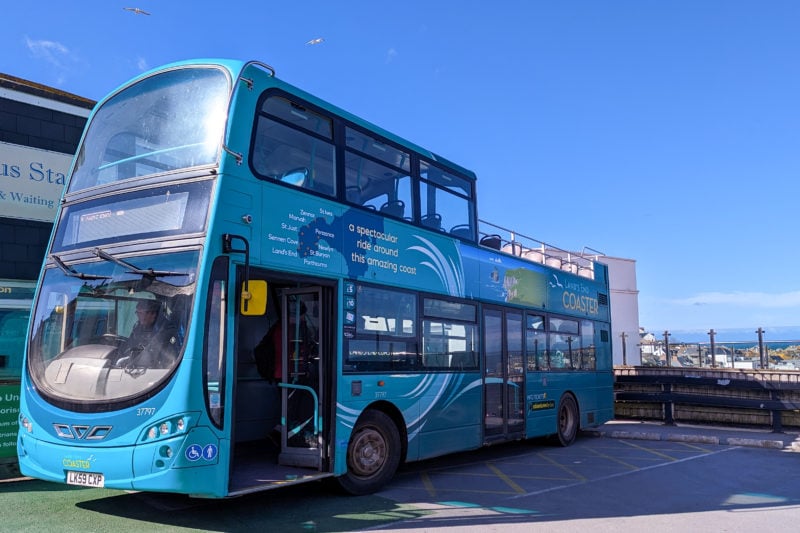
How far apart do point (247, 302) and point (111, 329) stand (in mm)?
1411

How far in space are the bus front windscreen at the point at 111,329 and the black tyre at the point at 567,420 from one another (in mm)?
8938

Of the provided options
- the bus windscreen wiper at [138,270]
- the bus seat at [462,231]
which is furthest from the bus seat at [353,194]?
the bus windscreen wiper at [138,270]

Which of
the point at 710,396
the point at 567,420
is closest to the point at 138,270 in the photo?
the point at 567,420

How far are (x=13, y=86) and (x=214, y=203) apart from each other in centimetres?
503

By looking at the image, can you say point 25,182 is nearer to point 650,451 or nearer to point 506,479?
point 506,479

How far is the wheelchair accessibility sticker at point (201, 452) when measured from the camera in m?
5.67

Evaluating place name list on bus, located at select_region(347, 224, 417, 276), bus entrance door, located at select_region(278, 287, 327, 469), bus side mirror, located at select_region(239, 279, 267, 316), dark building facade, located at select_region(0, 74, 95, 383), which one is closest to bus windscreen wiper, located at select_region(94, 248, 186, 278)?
bus side mirror, located at select_region(239, 279, 267, 316)

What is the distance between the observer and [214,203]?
622cm

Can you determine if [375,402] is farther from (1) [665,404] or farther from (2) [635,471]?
(1) [665,404]

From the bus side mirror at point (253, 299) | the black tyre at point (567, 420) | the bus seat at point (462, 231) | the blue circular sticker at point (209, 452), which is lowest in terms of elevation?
the black tyre at point (567, 420)

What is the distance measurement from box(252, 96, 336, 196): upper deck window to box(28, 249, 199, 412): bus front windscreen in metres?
1.48

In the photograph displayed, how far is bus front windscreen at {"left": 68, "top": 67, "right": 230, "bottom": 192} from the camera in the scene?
260 inches

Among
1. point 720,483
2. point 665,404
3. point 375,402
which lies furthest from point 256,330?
point 665,404

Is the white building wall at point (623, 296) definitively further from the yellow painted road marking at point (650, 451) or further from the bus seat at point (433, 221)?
the bus seat at point (433, 221)
